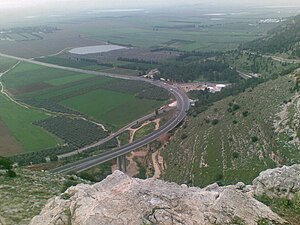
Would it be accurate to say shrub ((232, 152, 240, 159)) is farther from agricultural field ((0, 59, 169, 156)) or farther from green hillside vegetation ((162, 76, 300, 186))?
agricultural field ((0, 59, 169, 156))

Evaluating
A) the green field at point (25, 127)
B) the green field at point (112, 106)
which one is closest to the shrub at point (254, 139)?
the green field at point (112, 106)

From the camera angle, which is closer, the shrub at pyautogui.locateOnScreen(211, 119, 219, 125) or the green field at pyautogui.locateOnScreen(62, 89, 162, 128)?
the shrub at pyautogui.locateOnScreen(211, 119, 219, 125)

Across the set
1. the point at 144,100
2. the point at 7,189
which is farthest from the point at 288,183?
the point at 144,100

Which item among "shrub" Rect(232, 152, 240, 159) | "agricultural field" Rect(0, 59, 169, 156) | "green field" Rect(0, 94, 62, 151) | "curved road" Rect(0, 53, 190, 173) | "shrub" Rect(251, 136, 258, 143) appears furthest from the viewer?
"agricultural field" Rect(0, 59, 169, 156)

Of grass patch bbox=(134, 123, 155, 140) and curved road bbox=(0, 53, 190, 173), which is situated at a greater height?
curved road bbox=(0, 53, 190, 173)

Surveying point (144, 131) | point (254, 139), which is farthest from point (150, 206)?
point (144, 131)

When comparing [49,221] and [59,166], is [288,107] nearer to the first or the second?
[59,166]

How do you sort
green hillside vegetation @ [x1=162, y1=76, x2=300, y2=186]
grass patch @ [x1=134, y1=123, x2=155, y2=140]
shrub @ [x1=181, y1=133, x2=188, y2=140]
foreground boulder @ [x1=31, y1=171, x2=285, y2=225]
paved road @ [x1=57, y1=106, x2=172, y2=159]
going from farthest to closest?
1. grass patch @ [x1=134, y1=123, x2=155, y2=140]
2. paved road @ [x1=57, y1=106, x2=172, y2=159]
3. shrub @ [x1=181, y1=133, x2=188, y2=140]
4. green hillside vegetation @ [x1=162, y1=76, x2=300, y2=186]
5. foreground boulder @ [x1=31, y1=171, x2=285, y2=225]

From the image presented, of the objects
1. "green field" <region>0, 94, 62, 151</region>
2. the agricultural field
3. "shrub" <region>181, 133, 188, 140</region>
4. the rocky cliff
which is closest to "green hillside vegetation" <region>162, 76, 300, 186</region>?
"shrub" <region>181, 133, 188, 140</region>

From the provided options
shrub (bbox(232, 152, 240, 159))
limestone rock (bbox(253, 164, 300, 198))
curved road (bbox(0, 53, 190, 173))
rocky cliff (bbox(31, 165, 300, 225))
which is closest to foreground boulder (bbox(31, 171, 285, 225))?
rocky cliff (bbox(31, 165, 300, 225))

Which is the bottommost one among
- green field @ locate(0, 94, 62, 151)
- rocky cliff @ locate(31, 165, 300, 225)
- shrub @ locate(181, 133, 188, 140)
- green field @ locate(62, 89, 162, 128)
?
green field @ locate(0, 94, 62, 151)
